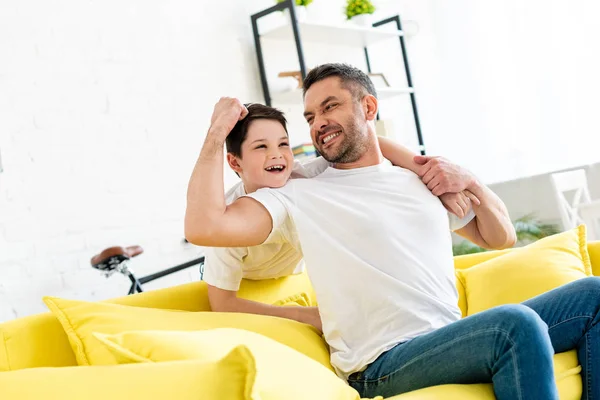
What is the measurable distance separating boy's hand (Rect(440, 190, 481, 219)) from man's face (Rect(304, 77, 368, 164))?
0.27 meters

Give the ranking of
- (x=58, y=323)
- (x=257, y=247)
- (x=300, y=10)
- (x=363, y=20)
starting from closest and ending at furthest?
(x=58, y=323), (x=257, y=247), (x=300, y=10), (x=363, y=20)

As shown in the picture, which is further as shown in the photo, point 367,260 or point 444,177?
point 444,177

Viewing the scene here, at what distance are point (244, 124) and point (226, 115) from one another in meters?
0.14

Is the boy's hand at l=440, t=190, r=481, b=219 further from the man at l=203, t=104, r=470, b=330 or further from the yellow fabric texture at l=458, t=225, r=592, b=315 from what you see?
the yellow fabric texture at l=458, t=225, r=592, b=315

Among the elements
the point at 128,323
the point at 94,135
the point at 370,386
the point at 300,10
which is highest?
the point at 300,10

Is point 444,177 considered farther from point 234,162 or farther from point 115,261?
point 115,261

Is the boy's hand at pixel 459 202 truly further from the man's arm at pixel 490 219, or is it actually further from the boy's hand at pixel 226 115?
the boy's hand at pixel 226 115

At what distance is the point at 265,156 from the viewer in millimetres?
1881

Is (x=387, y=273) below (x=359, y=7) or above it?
below

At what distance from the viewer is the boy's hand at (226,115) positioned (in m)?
1.74

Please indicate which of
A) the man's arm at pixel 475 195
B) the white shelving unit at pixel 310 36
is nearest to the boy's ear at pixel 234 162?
the man's arm at pixel 475 195

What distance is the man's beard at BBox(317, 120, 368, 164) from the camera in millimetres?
1999

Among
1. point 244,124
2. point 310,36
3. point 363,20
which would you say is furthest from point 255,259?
point 363,20

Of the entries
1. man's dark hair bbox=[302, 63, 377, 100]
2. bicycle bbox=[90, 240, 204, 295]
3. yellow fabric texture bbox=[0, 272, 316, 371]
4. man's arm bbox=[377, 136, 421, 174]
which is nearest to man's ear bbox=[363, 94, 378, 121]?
man's dark hair bbox=[302, 63, 377, 100]
